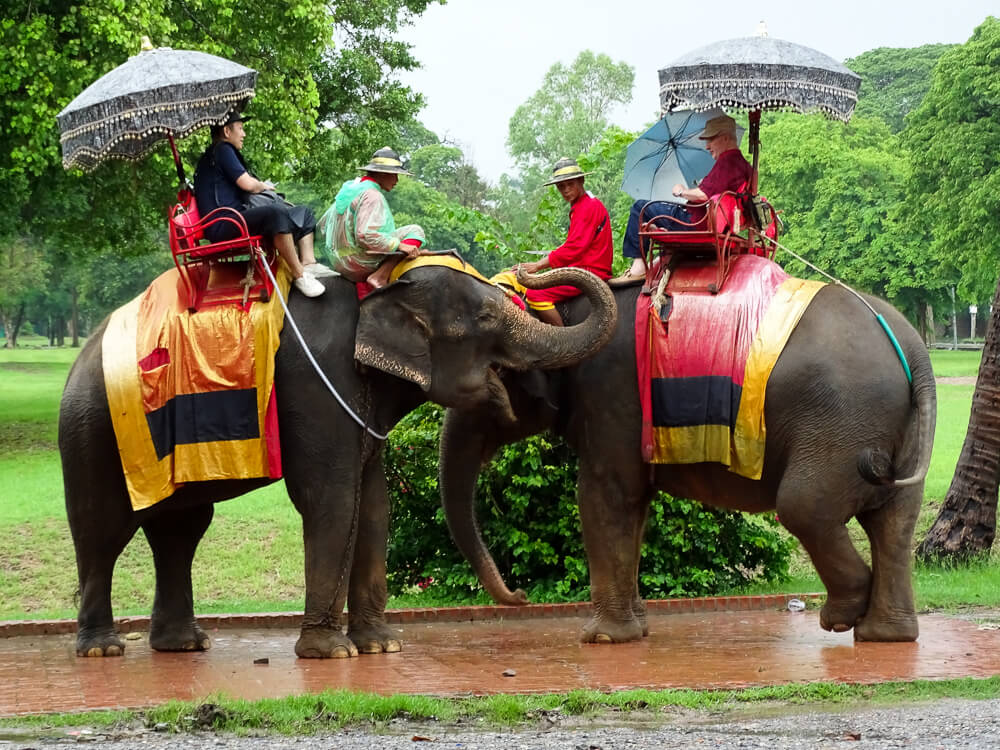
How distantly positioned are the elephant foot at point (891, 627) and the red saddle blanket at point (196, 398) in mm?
3665

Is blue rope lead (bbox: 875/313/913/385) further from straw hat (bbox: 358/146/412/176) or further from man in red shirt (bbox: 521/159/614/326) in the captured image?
straw hat (bbox: 358/146/412/176)

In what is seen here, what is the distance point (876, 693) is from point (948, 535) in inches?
232

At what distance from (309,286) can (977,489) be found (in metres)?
6.80

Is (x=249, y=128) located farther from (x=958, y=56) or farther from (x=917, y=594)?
(x=958, y=56)

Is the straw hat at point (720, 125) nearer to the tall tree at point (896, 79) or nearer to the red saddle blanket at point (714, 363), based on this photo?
the red saddle blanket at point (714, 363)

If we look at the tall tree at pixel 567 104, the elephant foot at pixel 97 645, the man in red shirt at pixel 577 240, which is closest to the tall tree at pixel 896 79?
the tall tree at pixel 567 104

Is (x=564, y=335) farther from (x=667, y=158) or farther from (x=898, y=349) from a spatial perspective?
(x=667, y=158)

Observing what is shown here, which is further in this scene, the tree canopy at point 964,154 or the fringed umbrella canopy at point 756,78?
the tree canopy at point 964,154

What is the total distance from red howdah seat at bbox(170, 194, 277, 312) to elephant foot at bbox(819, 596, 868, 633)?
12.7 feet

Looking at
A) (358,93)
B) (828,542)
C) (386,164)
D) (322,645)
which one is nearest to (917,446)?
(828,542)

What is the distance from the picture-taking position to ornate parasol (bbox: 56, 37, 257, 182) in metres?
9.01

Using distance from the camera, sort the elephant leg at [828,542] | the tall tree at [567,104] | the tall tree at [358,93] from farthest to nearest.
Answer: the tall tree at [567,104] < the tall tree at [358,93] < the elephant leg at [828,542]

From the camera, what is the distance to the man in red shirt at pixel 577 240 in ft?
32.3

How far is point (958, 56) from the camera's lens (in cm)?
4316
